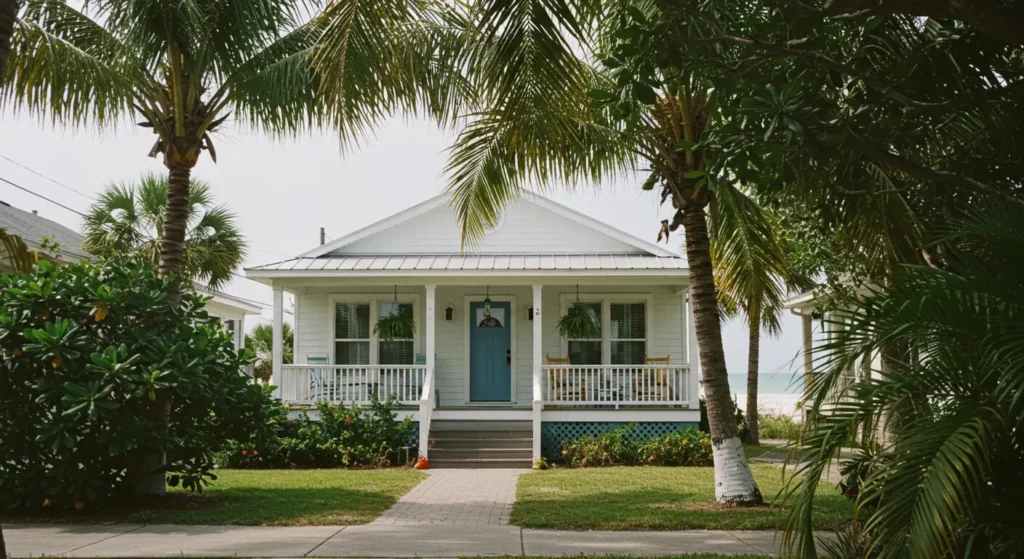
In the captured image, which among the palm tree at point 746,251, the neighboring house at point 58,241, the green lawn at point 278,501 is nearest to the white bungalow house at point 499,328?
the neighboring house at point 58,241

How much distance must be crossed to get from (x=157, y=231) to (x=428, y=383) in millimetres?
7199

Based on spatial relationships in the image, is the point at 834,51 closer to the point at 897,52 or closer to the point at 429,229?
the point at 897,52

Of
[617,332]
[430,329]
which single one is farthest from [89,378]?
[617,332]

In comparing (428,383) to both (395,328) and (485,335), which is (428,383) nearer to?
(395,328)

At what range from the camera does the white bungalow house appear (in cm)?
1828

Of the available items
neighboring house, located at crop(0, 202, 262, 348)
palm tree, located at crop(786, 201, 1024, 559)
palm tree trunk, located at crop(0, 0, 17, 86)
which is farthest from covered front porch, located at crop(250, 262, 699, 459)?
palm tree, located at crop(786, 201, 1024, 559)

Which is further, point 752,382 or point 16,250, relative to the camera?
point 752,382

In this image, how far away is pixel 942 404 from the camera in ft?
17.3

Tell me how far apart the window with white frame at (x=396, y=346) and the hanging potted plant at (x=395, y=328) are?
19 cm

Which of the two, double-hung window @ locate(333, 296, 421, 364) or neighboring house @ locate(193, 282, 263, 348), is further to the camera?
neighboring house @ locate(193, 282, 263, 348)

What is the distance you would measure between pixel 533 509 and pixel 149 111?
6766 mm

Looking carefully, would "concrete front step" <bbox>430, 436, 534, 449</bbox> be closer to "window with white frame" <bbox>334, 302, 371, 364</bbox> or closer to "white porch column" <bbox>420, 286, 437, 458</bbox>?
"white porch column" <bbox>420, 286, 437, 458</bbox>

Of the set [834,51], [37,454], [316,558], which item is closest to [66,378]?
[37,454]

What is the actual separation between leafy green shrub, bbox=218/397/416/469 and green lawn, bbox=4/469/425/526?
1.49 metres
